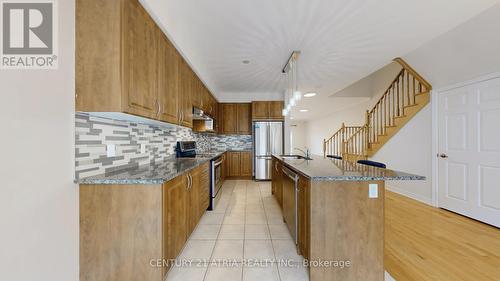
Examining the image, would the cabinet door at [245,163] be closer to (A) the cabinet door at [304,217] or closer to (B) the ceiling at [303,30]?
(B) the ceiling at [303,30]

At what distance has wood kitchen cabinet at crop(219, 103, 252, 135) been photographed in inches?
231

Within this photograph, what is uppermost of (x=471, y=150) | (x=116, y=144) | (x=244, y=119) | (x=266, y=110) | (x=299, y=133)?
(x=266, y=110)

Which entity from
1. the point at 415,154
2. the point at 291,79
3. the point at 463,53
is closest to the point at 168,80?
the point at 291,79

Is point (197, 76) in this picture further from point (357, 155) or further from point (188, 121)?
point (357, 155)

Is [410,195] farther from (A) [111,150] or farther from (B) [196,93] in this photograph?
(A) [111,150]

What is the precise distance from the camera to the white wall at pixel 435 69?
8.30ft

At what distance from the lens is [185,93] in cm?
289

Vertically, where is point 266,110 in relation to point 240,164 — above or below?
above

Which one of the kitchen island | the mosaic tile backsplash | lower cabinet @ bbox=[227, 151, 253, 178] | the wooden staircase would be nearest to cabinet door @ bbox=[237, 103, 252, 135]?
lower cabinet @ bbox=[227, 151, 253, 178]

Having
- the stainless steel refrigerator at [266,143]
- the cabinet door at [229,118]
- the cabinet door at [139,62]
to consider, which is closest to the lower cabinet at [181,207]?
the cabinet door at [139,62]

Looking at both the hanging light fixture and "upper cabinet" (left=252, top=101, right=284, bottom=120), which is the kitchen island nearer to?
the hanging light fixture

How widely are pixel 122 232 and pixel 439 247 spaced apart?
3167 mm

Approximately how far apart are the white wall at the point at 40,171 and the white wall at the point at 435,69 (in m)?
4.22

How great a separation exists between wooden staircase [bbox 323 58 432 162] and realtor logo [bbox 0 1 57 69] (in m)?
4.71
